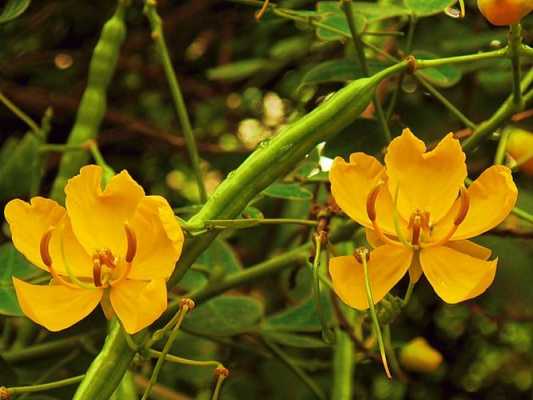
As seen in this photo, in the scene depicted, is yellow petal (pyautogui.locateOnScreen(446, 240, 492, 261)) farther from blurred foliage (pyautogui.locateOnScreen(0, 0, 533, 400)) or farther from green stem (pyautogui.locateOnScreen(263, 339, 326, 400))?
green stem (pyautogui.locateOnScreen(263, 339, 326, 400))

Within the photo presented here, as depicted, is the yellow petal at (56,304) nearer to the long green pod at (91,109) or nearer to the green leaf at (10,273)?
the green leaf at (10,273)

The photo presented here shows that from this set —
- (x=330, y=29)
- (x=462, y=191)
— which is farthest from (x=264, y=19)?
(x=462, y=191)

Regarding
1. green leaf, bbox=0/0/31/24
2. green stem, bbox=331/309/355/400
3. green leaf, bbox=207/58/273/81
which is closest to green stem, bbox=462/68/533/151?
green stem, bbox=331/309/355/400

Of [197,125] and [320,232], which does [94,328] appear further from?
[197,125]

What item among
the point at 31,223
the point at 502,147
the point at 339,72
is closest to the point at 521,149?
the point at 502,147

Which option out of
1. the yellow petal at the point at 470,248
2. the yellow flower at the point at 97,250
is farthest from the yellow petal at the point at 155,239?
the yellow petal at the point at 470,248

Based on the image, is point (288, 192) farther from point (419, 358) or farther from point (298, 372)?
point (419, 358)
